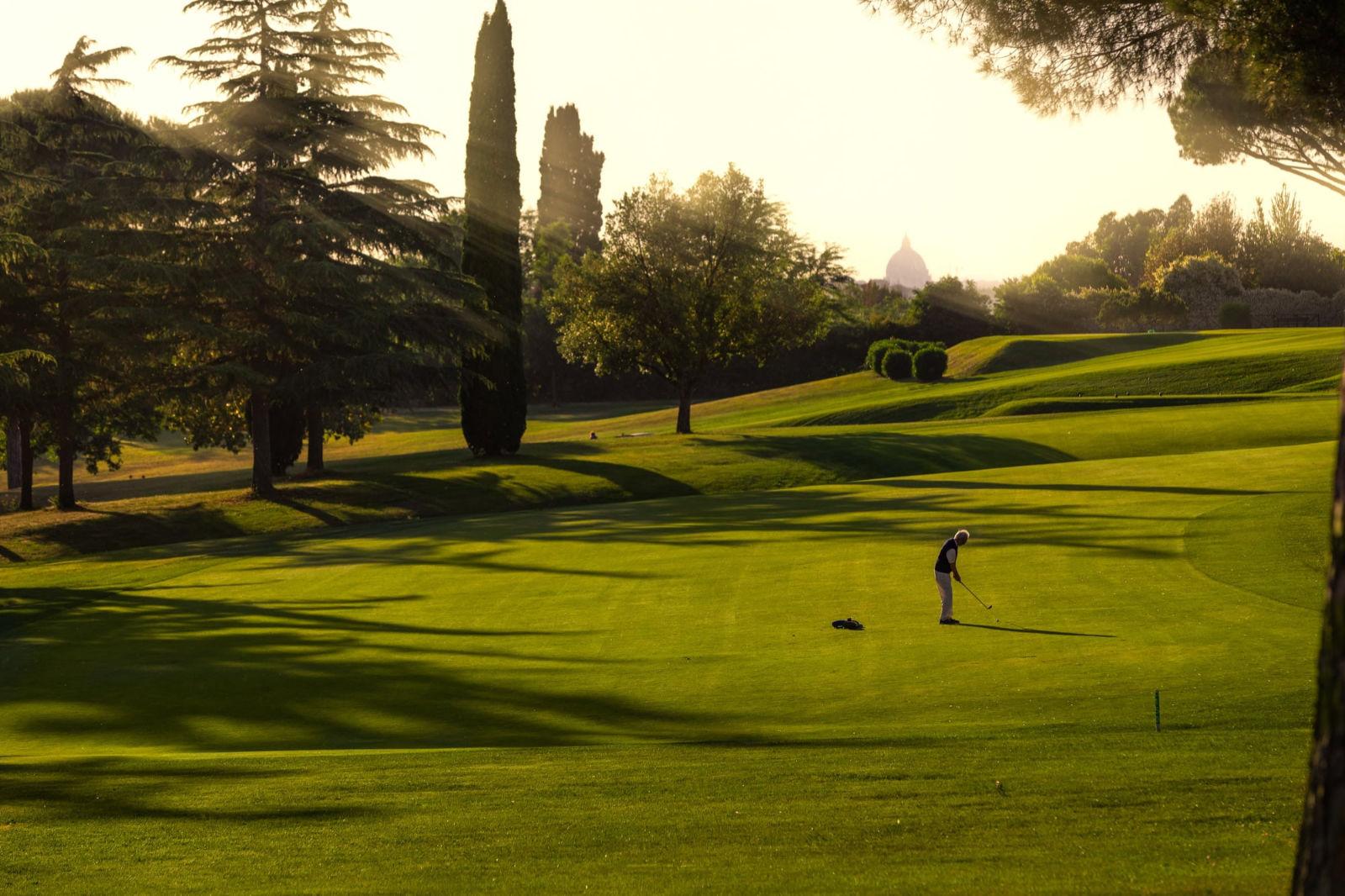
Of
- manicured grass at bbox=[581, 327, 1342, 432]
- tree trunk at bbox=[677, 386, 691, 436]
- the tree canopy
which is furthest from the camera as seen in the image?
manicured grass at bbox=[581, 327, 1342, 432]

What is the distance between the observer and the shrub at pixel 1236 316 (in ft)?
318

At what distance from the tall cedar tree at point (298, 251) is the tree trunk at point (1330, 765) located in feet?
132

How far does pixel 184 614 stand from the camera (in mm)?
24344

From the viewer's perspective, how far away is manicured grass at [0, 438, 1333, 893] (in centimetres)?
980

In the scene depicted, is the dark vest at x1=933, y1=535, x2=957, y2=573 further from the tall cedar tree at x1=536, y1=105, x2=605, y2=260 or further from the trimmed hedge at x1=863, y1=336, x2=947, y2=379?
the tall cedar tree at x1=536, y1=105, x2=605, y2=260

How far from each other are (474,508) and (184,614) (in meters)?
20.3

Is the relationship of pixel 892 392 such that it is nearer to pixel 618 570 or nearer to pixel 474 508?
pixel 474 508

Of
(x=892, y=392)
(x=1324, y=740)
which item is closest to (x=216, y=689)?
(x=1324, y=740)

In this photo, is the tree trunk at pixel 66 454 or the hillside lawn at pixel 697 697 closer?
the hillside lawn at pixel 697 697

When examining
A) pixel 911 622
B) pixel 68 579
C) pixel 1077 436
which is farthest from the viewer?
pixel 1077 436

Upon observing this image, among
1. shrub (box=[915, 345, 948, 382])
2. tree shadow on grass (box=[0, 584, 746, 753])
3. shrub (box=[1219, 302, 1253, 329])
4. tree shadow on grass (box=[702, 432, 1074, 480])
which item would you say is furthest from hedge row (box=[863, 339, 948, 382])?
tree shadow on grass (box=[0, 584, 746, 753])

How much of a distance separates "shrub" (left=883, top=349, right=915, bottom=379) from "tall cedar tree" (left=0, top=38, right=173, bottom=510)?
43967 mm

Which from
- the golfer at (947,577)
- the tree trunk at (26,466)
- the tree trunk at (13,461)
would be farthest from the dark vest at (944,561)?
the tree trunk at (13,461)

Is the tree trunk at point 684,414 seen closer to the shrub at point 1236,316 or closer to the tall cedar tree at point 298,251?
the tall cedar tree at point 298,251
